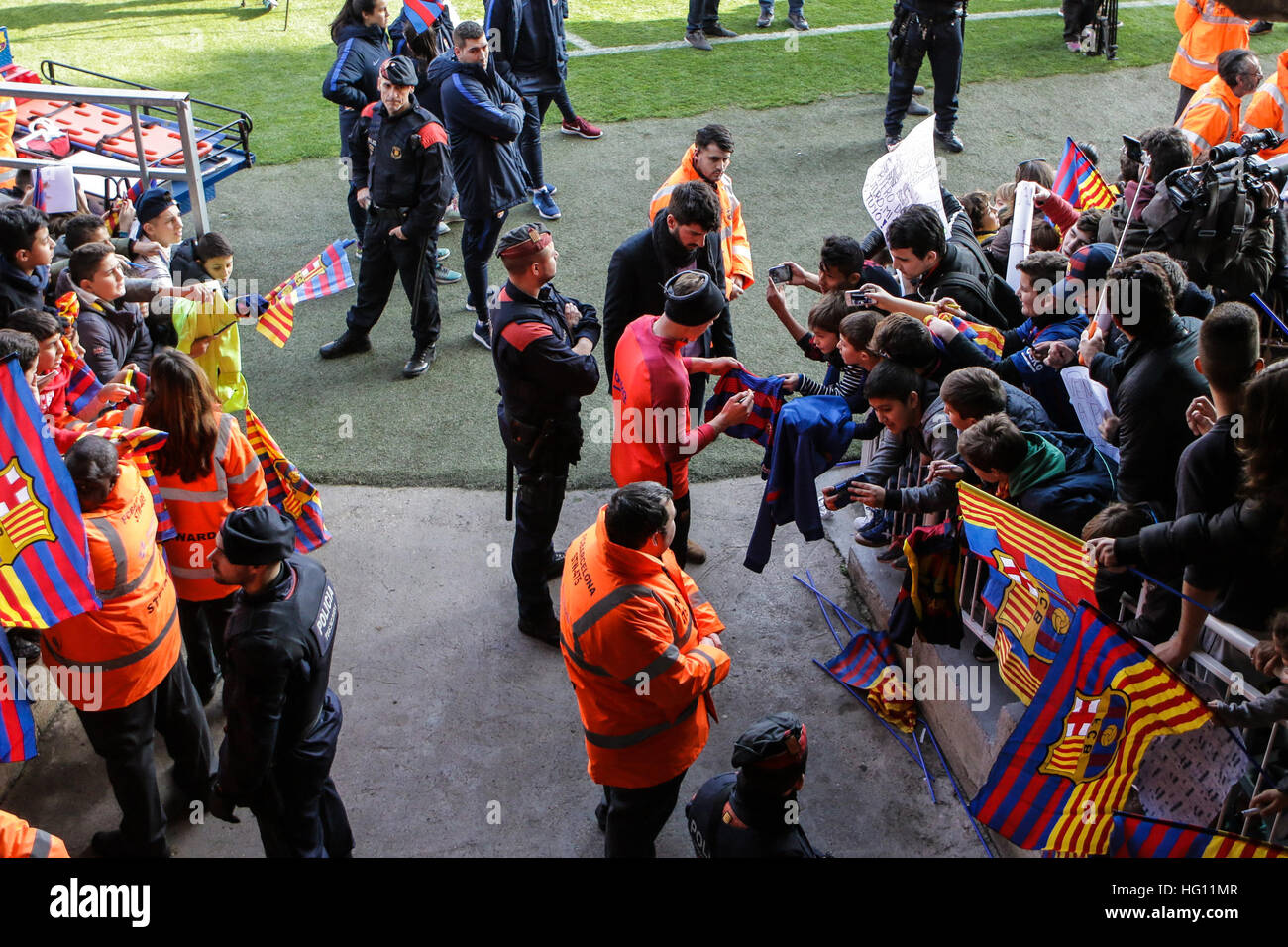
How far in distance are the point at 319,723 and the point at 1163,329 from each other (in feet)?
11.2

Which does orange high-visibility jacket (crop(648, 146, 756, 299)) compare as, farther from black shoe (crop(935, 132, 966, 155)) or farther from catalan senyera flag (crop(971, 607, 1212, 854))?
black shoe (crop(935, 132, 966, 155))

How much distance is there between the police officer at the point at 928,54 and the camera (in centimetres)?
1110

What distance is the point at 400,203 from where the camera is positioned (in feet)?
26.0

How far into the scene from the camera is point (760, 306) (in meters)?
9.15

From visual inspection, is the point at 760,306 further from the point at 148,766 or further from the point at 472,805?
the point at 148,766

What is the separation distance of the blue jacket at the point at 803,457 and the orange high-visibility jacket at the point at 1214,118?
4.75m

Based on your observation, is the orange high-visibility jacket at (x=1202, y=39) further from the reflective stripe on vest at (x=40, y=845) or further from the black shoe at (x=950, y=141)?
the reflective stripe on vest at (x=40, y=845)

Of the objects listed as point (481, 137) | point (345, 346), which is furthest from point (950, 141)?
point (345, 346)

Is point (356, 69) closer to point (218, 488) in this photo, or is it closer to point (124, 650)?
point (218, 488)

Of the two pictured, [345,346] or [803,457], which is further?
[345,346]

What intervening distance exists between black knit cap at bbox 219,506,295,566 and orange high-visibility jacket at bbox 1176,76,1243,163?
284 inches

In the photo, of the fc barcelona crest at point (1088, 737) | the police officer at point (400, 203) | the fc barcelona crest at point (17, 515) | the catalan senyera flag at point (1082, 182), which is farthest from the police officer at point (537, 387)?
the catalan senyera flag at point (1082, 182)

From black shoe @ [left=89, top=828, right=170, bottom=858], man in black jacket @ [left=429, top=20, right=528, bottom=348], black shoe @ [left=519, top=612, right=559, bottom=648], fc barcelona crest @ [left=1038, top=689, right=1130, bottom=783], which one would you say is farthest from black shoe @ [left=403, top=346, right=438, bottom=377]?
fc barcelona crest @ [left=1038, top=689, right=1130, bottom=783]

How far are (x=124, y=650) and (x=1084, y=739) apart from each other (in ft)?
11.1
